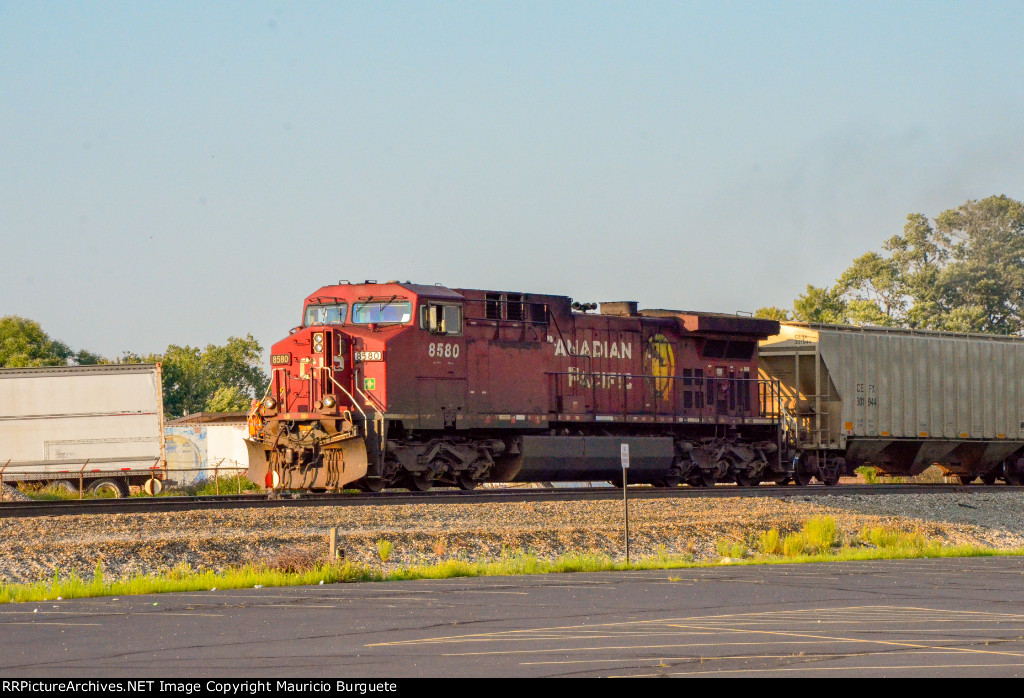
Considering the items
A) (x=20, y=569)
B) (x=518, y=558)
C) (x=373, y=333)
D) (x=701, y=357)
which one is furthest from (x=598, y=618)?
(x=701, y=357)

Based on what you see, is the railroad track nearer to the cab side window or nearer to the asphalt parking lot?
the cab side window

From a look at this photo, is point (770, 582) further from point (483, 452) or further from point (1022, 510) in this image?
point (1022, 510)

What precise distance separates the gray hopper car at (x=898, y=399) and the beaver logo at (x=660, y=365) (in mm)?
3737

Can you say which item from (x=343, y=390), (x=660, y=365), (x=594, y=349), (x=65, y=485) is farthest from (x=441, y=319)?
(x=65, y=485)

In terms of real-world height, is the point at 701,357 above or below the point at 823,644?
above

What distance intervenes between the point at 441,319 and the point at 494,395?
6.36 feet

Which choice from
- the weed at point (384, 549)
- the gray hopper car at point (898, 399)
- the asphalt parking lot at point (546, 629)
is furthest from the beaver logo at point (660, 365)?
the asphalt parking lot at point (546, 629)

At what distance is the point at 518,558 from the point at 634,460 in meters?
7.68

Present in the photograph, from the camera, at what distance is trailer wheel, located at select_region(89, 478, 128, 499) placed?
1238 inches

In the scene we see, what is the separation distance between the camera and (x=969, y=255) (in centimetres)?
9288

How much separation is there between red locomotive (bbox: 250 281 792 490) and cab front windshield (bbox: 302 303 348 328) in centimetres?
4

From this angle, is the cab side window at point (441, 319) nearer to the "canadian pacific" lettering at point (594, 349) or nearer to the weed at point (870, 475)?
the "canadian pacific" lettering at point (594, 349)

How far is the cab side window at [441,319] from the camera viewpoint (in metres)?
23.3

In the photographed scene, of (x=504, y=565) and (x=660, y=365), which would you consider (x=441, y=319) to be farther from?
(x=504, y=565)
